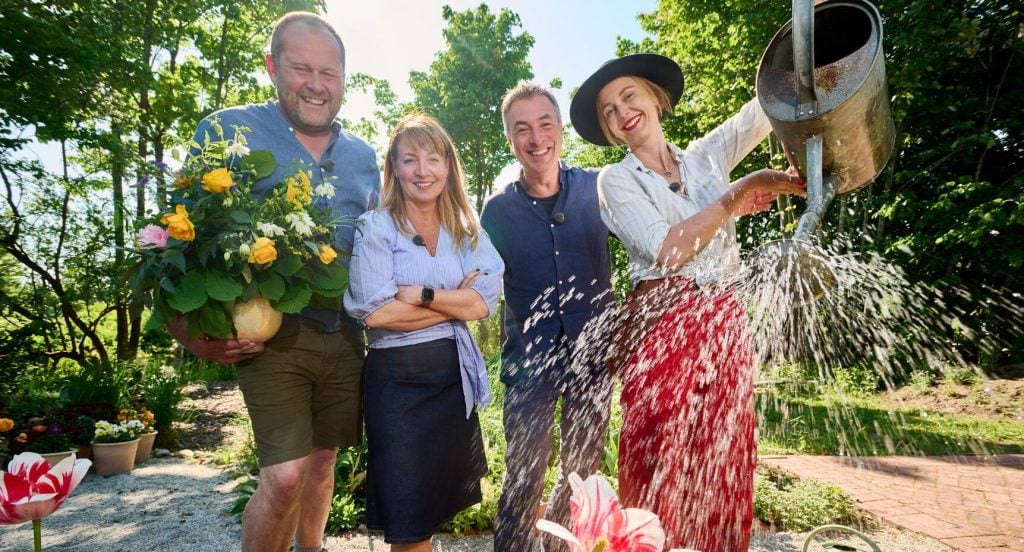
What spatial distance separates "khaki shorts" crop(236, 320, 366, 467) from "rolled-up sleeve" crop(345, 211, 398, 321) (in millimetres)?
268

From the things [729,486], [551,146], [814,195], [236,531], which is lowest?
[236,531]

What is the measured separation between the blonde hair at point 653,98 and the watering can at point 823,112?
478mm

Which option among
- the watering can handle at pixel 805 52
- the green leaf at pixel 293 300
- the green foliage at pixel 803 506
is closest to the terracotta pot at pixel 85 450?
the green leaf at pixel 293 300

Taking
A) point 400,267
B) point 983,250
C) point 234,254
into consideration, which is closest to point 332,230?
point 400,267

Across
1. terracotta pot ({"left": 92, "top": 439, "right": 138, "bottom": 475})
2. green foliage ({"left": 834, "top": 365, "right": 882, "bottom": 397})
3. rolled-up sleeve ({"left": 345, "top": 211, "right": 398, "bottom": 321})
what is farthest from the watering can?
green foliage ({"left": 834, "top": 365, "right": 882, "bottom": 397})

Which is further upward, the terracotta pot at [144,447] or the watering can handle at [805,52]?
the watering can handle at [805,52]

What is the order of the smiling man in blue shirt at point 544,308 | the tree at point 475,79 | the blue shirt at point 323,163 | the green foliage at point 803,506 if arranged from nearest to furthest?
the blue shirt at point 323,163 < the smiling man in blue shirt at point 544,308 < the green foliage at point 803,506 < the tree at point 475,79

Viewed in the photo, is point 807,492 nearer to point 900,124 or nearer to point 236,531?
point 236,531

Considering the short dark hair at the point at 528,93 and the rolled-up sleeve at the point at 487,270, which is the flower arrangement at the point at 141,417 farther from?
the short dark hair at the point at 528,93

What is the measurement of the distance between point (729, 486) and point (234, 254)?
5.89ft

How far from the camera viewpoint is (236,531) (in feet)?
12.4

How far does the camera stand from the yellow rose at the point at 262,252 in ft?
5.39

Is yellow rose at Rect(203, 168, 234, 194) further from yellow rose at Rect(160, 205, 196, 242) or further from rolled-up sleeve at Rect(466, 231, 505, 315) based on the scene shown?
rolled-up sleeve at Rect(466, 231, 505, 315)

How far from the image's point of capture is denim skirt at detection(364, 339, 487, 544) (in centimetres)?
195
